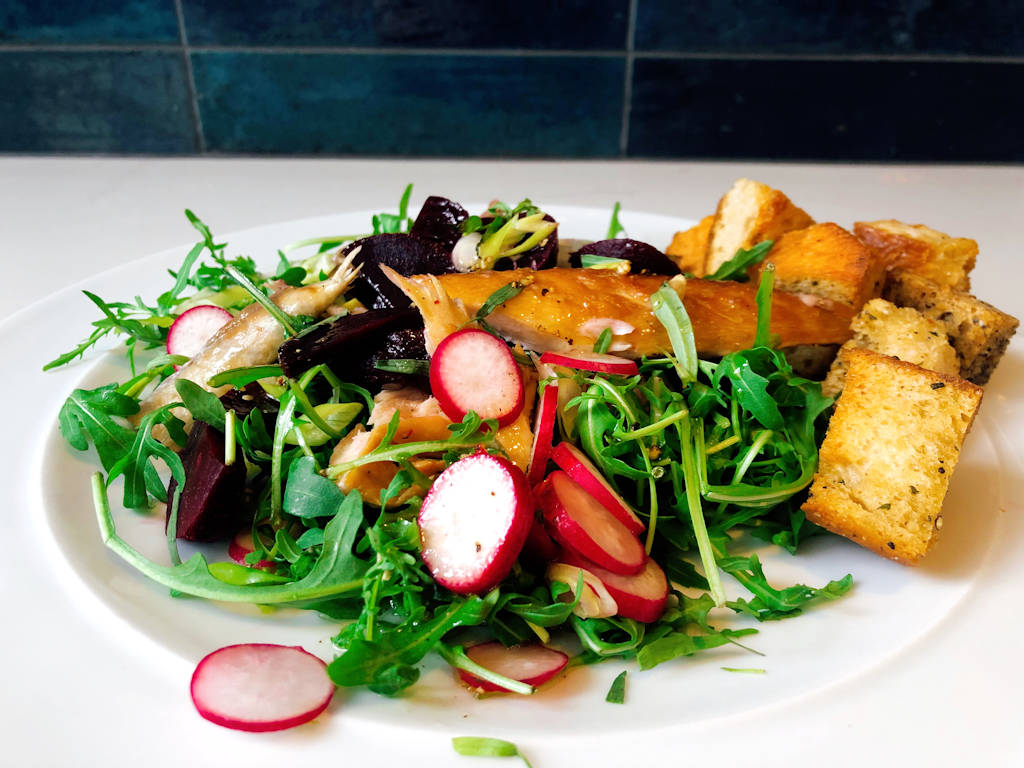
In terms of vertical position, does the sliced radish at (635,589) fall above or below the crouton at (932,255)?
below

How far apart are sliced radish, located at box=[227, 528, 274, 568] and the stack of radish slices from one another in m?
0.35

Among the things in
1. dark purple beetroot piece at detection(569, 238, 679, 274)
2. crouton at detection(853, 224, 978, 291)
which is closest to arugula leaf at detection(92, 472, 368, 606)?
dark purple beetroot piece at detection(569, 238, 679, 274)

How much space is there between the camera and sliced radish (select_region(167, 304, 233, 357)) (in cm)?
200

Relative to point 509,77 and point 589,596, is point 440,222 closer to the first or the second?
point 589,596

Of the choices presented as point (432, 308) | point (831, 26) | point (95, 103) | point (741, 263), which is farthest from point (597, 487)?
point (95, 103)

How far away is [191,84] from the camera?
156 inches

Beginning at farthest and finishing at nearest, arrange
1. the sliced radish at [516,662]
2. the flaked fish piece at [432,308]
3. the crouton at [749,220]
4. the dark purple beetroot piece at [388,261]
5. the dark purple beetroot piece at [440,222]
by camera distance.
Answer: the crouton at [749,220] → the dark purple beetroot piece at [440,222] → the dark purple beetroot piece at [388,261] → the flaked fish piece at [432,308] → the sliced radish at [516,662]

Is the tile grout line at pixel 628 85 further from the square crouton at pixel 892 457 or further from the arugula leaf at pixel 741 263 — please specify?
the square crouton at pixel 892 457

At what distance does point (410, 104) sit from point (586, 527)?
10.4 ft

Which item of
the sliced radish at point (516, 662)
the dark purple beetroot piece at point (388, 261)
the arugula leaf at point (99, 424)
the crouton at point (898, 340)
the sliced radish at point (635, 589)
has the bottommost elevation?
the sliced radish at point (516, 662)

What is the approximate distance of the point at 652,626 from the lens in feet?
4.46

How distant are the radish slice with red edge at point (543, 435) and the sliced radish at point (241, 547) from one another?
1.59ft

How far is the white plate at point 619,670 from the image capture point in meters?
1.11

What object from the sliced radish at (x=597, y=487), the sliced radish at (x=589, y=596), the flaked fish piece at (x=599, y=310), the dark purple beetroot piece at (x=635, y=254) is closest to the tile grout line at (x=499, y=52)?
the dark purple beetroot piece at (x=635, y=254)
